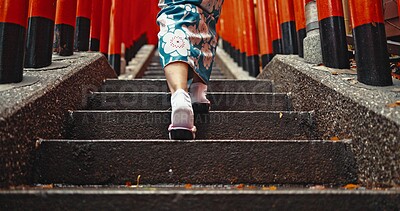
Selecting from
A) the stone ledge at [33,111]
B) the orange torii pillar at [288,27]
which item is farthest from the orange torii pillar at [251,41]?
the stone ledge at [33,111]

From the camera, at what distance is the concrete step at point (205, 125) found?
1.75 meters

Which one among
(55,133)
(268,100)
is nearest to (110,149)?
(55,133)

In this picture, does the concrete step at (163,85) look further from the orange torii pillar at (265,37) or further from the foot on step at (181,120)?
the foot on step at (181,120)

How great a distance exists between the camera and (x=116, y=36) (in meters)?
3.82

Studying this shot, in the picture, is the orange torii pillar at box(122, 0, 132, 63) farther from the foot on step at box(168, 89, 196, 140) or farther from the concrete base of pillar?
the foot on step at box(168, 89, 196, 140)

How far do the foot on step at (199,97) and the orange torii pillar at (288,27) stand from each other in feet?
4.37

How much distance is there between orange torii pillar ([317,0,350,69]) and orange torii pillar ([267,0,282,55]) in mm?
1343

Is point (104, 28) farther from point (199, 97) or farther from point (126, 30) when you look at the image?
point (199, 97)

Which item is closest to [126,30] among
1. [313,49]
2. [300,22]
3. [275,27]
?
[275,27]

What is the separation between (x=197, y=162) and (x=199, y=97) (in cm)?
49

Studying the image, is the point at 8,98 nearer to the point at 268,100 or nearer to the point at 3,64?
the point at 3,64

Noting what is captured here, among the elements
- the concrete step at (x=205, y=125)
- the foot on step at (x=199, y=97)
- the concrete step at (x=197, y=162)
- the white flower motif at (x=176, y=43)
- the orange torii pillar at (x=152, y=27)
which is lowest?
the concrete step at (x=197, y=162)

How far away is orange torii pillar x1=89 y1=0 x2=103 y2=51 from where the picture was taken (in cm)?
311

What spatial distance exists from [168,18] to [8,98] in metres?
0.80
